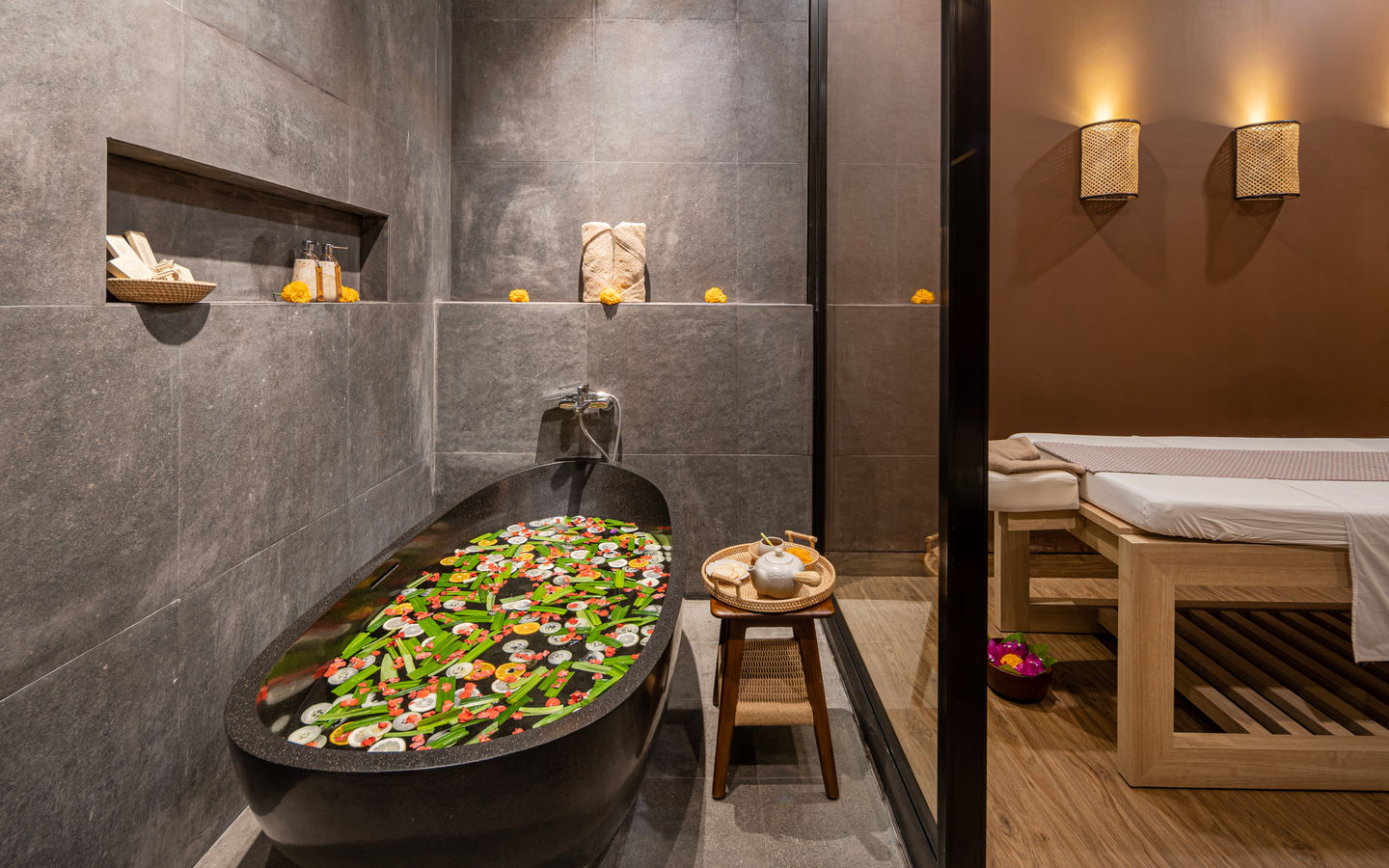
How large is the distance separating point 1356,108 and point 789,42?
239 cm

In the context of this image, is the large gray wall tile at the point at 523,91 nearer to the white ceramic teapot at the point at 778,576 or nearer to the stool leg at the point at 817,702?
the white ceramic teapot at the point at 778,576

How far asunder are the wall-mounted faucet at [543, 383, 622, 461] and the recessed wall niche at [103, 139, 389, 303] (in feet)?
3.43

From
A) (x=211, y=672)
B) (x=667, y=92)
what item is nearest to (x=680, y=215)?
(x=667, y=92)

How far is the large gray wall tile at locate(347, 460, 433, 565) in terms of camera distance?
7.80 ft

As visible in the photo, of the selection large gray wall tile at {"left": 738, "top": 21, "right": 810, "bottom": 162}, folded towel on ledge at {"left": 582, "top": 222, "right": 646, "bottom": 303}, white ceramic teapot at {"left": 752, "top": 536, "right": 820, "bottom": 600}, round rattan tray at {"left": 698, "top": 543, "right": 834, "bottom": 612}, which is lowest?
round rattan tray at {"left": 698, "top": 543, "right": 834, "bottom": 612}

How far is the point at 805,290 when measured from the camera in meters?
3.48

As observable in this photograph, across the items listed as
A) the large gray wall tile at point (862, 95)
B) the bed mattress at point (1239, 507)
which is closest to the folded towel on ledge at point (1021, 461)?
the bed mattress at point (1239, 507)

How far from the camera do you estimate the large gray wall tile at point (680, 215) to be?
3.46 m

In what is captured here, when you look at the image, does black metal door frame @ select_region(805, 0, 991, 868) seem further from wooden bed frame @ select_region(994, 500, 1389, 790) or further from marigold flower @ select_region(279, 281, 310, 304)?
marigold flower @ select_region(279, 281, 310, 304)

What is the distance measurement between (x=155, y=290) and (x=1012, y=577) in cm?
290

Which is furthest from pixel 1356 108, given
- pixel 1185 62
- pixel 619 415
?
pixel 619 415

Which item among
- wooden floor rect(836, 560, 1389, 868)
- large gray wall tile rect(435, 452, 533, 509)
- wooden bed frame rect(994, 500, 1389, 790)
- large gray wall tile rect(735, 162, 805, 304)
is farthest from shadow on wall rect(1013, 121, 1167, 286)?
large gray wall tile rect(435, 452, 533, 509)

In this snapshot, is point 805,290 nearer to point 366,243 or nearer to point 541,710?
point 366,243

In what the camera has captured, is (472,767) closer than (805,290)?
Yes
